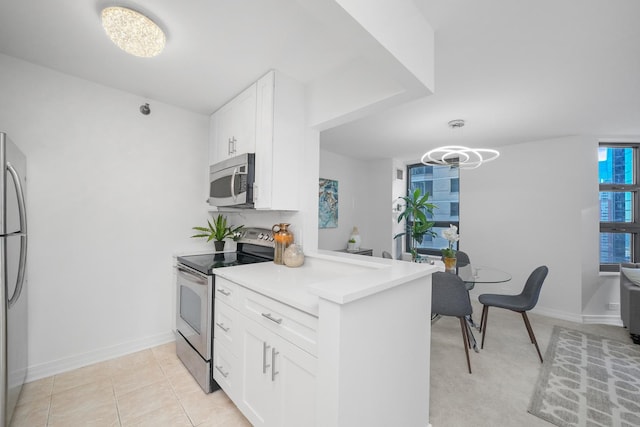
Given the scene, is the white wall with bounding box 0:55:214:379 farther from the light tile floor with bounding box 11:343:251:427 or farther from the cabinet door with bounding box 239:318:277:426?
the cabinet door with bounding box 239:318:277:426

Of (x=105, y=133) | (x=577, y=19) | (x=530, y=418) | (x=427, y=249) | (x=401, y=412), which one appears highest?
(x=577, y=19)

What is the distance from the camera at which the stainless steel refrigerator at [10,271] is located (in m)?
1.29

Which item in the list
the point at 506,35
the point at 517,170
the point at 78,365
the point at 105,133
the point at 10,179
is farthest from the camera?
the point at 517,170

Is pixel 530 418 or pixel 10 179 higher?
pixel 10 179

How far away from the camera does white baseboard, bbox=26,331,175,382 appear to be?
77.4 inches

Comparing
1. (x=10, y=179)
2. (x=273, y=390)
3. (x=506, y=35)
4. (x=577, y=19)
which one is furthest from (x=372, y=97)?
(x=10, y=179)

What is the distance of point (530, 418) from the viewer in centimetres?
167

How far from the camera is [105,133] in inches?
89.7

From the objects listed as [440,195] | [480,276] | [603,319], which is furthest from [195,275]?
[603,319]

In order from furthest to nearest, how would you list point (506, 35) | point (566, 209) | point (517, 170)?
point (517, 170) → point (566, 209) → point (506, 35)

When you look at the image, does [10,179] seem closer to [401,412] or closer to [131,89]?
[131,89]

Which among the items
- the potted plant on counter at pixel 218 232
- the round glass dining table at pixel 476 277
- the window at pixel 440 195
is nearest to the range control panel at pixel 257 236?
the potted plant on counter at pixel 218 232

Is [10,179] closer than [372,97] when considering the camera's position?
Yes

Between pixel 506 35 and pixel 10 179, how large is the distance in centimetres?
298
